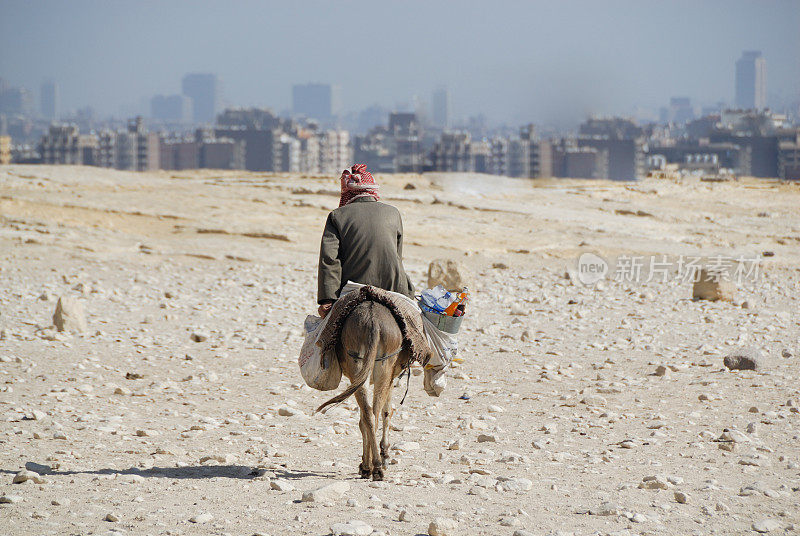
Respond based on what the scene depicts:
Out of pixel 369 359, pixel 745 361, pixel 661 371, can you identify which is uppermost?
pixel 369 359

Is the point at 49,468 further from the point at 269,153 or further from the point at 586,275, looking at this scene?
the point at 269,153

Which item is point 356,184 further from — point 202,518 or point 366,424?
point 202,518

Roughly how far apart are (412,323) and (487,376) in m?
4.26

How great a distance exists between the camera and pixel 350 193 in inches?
278

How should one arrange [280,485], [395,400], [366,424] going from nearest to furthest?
[280,485], [366,424], [395,400]

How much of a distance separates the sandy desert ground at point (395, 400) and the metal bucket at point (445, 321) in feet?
3.40

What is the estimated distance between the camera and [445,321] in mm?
6984

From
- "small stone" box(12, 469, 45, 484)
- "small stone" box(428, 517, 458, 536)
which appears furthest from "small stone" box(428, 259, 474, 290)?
"small stone" box(428, 517, 458, 536)

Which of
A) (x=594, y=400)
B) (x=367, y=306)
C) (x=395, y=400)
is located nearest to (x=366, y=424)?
(x=367, y=306)

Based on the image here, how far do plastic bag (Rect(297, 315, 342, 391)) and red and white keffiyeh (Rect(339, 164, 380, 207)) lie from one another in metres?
0.93

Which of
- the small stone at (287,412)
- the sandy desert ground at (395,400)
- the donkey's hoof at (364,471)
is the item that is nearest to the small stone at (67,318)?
the sandy desert ground at (395,400)

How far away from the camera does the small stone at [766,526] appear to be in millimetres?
5512

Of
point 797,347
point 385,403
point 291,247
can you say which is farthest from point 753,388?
point 291,247

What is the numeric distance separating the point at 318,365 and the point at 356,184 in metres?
1.34
